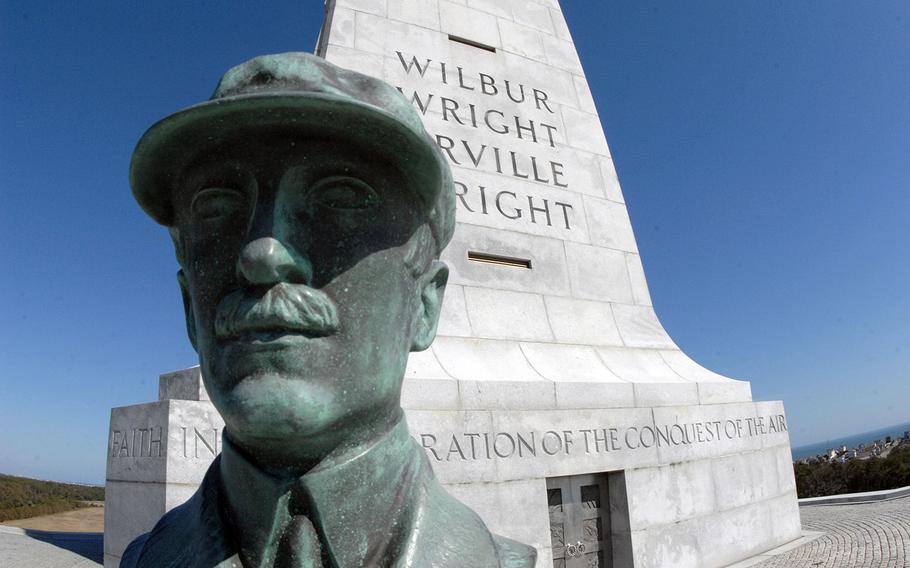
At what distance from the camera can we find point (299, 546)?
1.33 m

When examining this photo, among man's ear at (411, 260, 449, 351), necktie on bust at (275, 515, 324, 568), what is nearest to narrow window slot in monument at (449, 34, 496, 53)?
man's ear at (411, 260, 449, 351)

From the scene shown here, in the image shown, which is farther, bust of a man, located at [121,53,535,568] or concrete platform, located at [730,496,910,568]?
concrete platform, located at [730,496,910,568]

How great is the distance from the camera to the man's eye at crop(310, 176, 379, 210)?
1.38m

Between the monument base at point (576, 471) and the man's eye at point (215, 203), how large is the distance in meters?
2.73

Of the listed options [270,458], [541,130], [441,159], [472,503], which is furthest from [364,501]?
[541,130]

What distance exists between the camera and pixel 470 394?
4.95 m

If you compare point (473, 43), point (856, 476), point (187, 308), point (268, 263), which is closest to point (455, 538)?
point (268, 263)

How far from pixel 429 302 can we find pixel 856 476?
1960 centimetres

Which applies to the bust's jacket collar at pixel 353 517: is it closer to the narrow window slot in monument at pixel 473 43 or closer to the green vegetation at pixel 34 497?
the narrow window slot in monument at pixel 473 43

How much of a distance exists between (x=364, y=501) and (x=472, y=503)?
356 centimetres

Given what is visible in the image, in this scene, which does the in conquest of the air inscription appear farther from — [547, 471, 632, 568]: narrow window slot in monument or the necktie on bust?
the necktie on bust

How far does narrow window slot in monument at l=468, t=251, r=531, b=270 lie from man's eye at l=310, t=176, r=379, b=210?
487 cm

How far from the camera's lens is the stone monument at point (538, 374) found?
15.3 ft

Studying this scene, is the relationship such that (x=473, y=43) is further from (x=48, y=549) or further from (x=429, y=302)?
(x=48, y=549)
